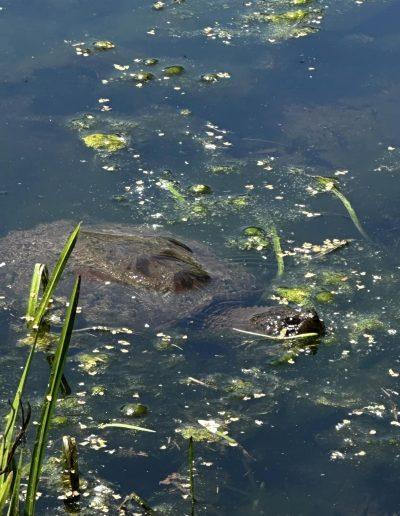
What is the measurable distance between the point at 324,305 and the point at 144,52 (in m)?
3.91

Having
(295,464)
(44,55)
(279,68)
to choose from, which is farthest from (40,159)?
(295,464)

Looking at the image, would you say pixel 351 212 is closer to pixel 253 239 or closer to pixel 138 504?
pixel 253 239

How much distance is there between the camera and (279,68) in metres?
8.81

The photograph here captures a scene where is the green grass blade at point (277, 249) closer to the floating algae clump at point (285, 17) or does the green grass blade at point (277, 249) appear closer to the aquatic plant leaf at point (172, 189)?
the aquatic plant leaf at point (172, 189)

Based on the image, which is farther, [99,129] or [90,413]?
[99,129]

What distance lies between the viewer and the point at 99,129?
7.93 m

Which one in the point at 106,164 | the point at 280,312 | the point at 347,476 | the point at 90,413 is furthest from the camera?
the point at 106,164

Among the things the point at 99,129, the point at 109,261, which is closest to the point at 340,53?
the point at 99,129

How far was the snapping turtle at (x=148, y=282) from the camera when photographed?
233 inches

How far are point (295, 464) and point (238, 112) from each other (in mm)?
4075

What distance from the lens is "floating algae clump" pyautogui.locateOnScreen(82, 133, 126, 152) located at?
7.76 meters

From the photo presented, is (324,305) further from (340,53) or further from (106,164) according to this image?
(340,53)

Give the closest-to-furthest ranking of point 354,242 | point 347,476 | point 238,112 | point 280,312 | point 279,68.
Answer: point 347,476 → point 280,312 → point 354,242 → point 238,112 → point 279,68

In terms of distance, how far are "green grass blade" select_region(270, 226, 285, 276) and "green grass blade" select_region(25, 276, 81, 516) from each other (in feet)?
11.2
